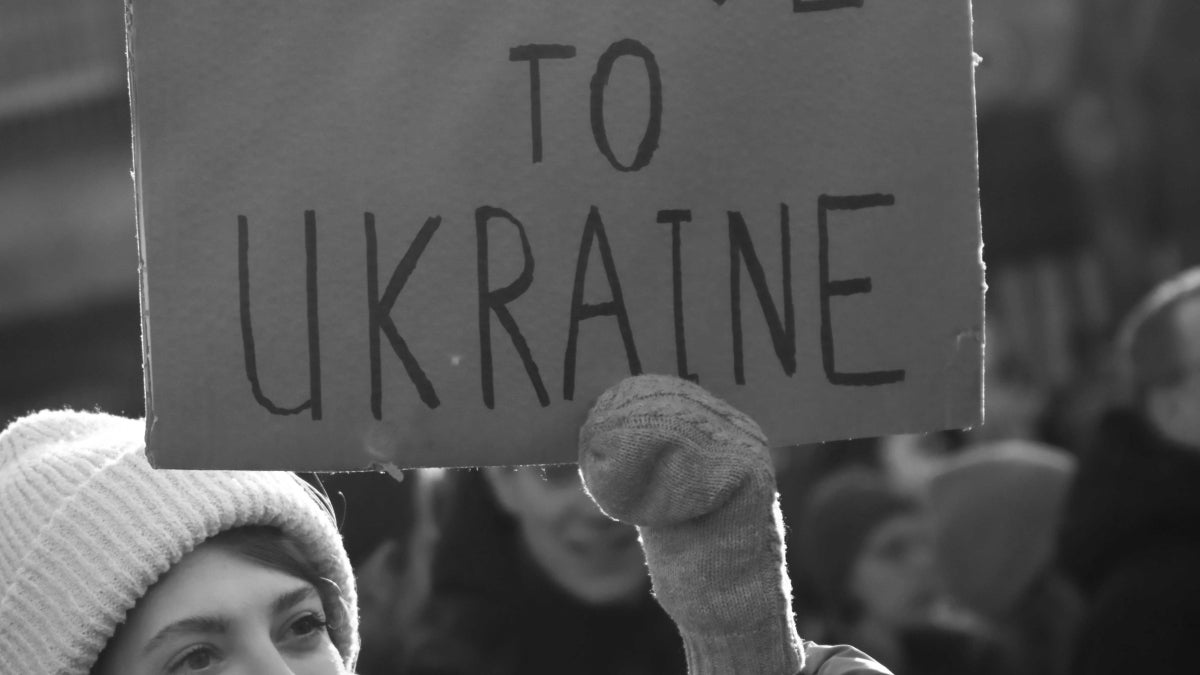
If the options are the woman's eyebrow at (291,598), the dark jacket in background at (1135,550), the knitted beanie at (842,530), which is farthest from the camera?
the knitted beanie at (842,530)

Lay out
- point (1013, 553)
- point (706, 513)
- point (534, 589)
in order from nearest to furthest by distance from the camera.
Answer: point (706, 513) < point (534, 589) < point (1013, 553)

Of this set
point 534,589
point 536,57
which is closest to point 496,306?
point 536,57

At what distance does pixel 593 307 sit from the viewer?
181 centimetres

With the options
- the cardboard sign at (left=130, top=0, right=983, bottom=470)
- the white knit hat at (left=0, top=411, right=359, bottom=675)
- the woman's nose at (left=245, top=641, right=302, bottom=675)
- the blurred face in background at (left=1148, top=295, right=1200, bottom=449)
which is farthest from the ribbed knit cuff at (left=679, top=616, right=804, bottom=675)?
the blurred face in background at (left=1148, top=295, right=1200, bottom=449)

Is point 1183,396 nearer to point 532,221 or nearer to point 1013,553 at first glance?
point 1013,553

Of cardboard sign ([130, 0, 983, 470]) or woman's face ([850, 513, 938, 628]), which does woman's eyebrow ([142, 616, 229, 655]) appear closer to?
cardboard sign ([130, 0, 983, 470])

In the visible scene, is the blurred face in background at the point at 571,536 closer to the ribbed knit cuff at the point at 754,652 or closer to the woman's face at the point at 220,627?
the woman's face at the point at 220,627

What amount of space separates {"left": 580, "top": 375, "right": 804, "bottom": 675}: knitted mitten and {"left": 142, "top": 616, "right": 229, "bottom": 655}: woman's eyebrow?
45 centimetres

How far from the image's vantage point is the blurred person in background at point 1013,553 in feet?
13.0

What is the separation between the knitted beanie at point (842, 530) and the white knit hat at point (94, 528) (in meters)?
3.07

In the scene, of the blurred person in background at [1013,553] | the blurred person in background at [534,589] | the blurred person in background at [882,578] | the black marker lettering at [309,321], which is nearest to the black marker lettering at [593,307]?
the black marker lettering at [309,321]

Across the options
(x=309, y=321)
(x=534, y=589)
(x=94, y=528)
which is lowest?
(x=534, y=589)

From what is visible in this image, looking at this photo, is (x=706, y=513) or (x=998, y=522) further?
(x=998, y=522)

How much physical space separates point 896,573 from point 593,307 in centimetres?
316
